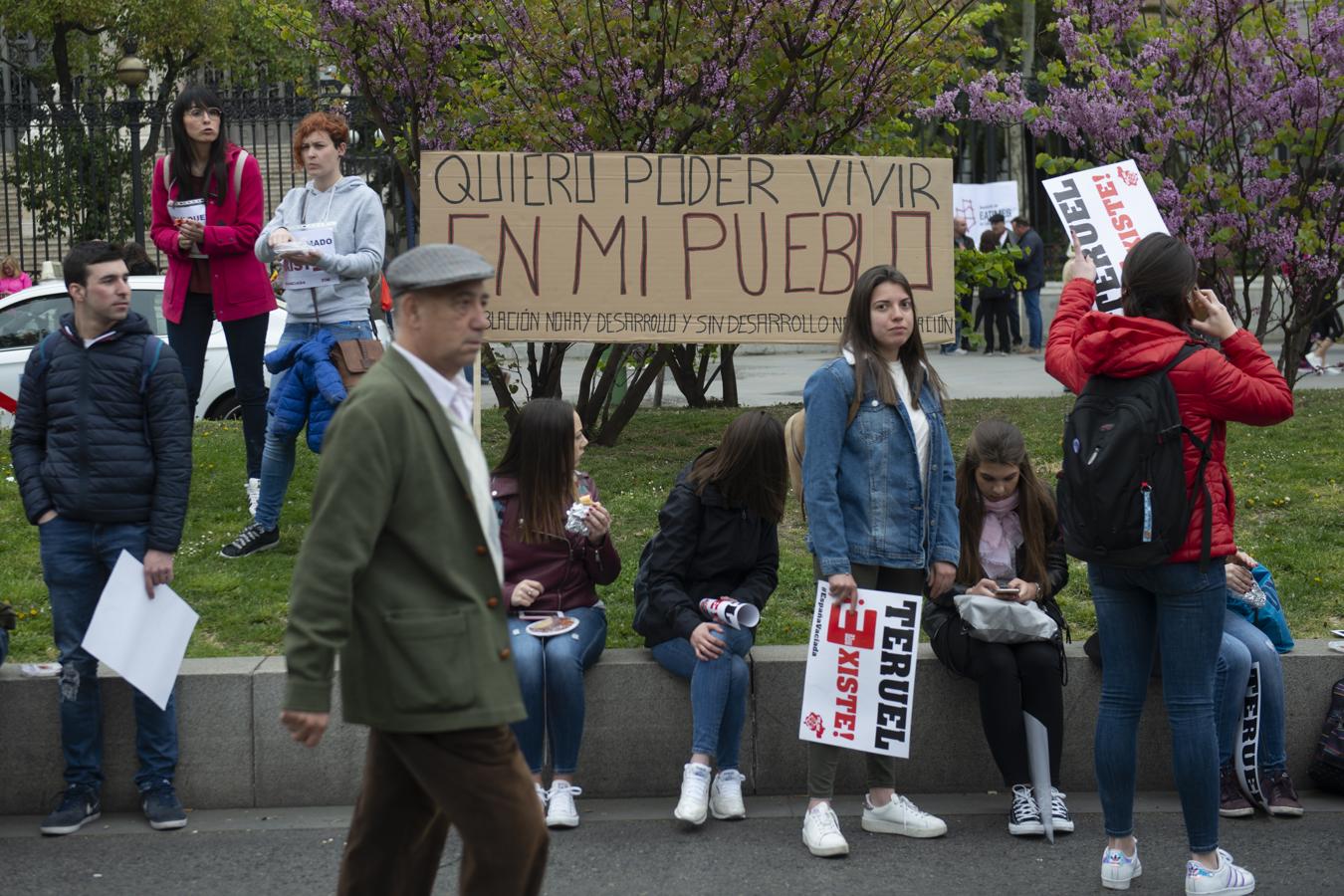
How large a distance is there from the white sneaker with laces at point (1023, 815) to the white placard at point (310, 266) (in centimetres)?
357

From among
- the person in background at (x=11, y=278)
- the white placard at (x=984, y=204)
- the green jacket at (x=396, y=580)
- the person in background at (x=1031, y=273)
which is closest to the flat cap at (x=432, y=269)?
the green jacket at (x=396, y=580)

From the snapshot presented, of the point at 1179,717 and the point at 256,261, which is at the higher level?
the point at 256,261

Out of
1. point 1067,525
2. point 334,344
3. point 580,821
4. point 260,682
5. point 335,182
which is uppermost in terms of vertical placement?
point 335,182

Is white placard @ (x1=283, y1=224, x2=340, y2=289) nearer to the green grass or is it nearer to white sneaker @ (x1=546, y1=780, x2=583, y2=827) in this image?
the green grass

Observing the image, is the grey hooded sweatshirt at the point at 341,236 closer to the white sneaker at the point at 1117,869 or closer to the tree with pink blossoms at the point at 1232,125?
the white sneaker at the point at 1117,869

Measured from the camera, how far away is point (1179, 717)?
4699mm

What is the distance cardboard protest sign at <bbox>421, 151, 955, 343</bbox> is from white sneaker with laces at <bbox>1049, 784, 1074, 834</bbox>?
1.89 meters

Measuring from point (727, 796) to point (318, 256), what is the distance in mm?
2909

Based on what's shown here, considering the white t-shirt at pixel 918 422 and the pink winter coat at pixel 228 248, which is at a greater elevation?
the pink winter coat at pixel 228 248

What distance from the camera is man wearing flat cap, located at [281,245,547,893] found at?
3428 mm

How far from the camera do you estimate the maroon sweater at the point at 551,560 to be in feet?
18.6

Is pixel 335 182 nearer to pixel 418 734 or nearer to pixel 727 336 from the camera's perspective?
pixel 727 336

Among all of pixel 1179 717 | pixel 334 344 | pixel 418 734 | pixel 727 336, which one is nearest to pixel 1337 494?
pixel 727 336

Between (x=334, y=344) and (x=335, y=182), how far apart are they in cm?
69
